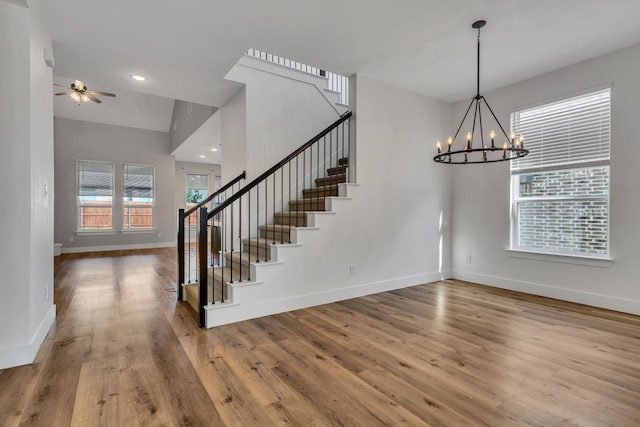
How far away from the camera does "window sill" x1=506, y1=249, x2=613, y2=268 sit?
142 inches

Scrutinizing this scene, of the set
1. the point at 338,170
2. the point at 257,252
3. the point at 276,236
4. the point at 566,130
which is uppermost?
the point at 566,130

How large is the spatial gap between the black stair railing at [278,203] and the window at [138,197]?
572 cm

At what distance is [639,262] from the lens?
336cm

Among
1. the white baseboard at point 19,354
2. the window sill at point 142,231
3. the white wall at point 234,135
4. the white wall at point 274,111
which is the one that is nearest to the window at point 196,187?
the window sill at point 142,231

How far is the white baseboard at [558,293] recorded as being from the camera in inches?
136

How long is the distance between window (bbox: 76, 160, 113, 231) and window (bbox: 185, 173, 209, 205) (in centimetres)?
259

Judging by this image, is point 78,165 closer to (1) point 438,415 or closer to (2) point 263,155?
(2) point 263,155

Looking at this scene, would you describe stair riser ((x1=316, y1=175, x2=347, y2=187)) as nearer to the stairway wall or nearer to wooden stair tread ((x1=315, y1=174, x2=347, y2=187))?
wooden stair tread ((x1=315, y1=174, x2=347, y2=187))

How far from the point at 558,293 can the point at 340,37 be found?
406cm

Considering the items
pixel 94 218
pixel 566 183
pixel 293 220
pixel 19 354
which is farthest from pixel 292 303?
pixel 94 218

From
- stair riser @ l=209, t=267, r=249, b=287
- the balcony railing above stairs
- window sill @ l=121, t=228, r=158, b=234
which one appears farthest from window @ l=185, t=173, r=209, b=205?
stair riser @ l=209, t=267, r=249, b=287

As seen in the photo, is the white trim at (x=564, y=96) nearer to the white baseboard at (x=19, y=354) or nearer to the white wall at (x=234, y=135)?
the white wall at (x=234, y=135)

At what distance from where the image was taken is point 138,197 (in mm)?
9266

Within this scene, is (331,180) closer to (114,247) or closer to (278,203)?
(278,203)
